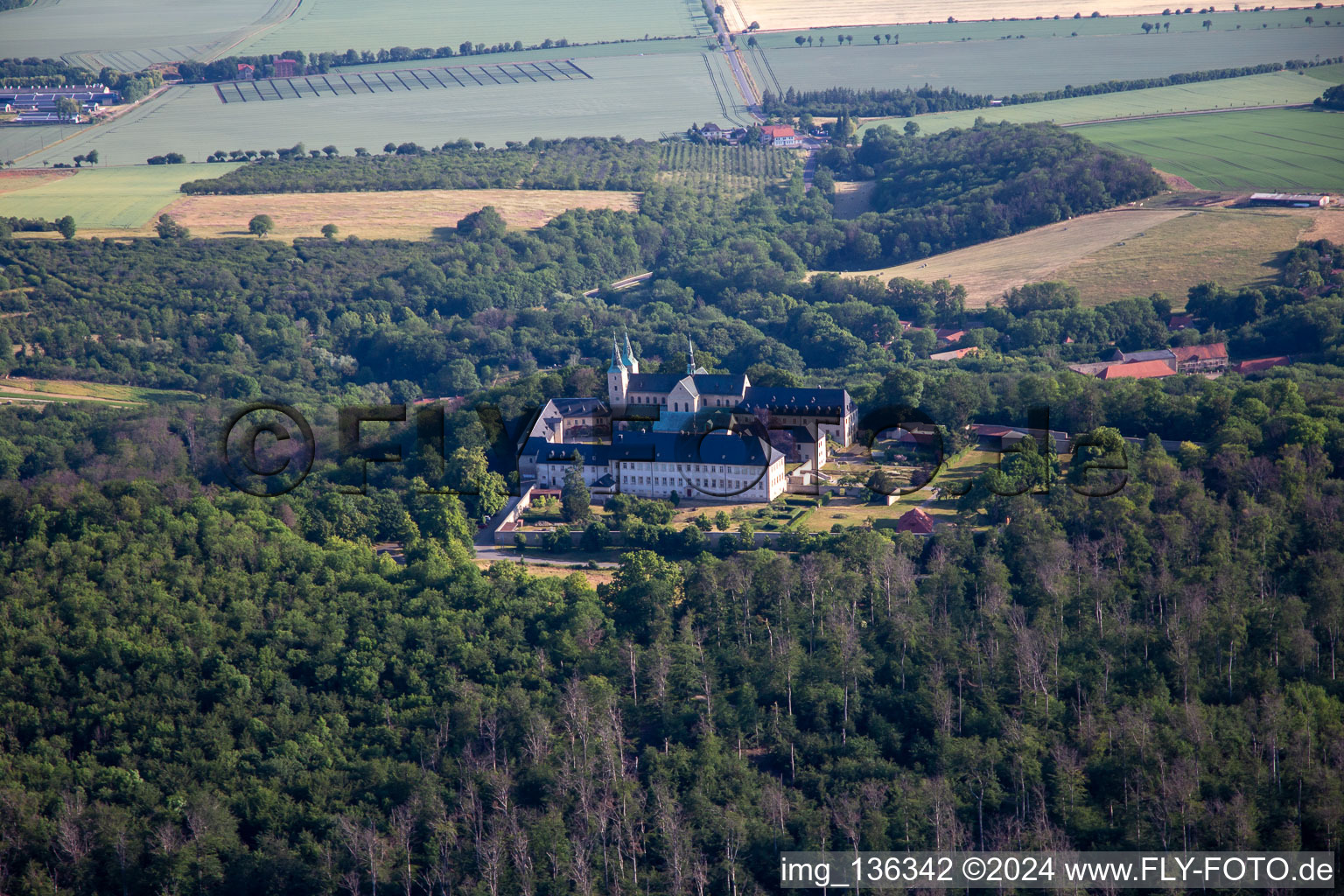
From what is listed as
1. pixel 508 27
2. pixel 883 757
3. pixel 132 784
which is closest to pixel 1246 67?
pixel 508 27

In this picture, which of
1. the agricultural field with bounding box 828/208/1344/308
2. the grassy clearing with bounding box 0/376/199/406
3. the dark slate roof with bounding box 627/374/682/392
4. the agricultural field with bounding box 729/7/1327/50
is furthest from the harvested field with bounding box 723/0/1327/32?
the dark slate roof with bounding box 627/374/682/392

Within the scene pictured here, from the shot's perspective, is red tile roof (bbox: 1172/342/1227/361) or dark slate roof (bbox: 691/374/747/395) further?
red tile roof (bbox: 1172/342/1227/361)

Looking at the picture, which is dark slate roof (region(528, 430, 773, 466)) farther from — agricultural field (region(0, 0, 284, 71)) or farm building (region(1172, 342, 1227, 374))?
agricultural field (region(0, 0, 284, 71))

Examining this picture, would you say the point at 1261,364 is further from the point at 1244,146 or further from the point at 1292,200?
the point at 1244,146

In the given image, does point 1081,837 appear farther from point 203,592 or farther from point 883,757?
point 203,592

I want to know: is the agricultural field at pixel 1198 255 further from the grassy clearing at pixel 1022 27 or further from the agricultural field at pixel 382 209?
the grassy clearing at pixel 1022 27

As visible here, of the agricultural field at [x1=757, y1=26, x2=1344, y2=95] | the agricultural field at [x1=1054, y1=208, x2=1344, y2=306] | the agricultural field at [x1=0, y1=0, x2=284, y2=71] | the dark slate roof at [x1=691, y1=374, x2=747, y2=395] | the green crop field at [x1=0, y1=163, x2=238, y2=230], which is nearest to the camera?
the dark slate roof at [x1=691, y1=374, x2=747, y2=395]
